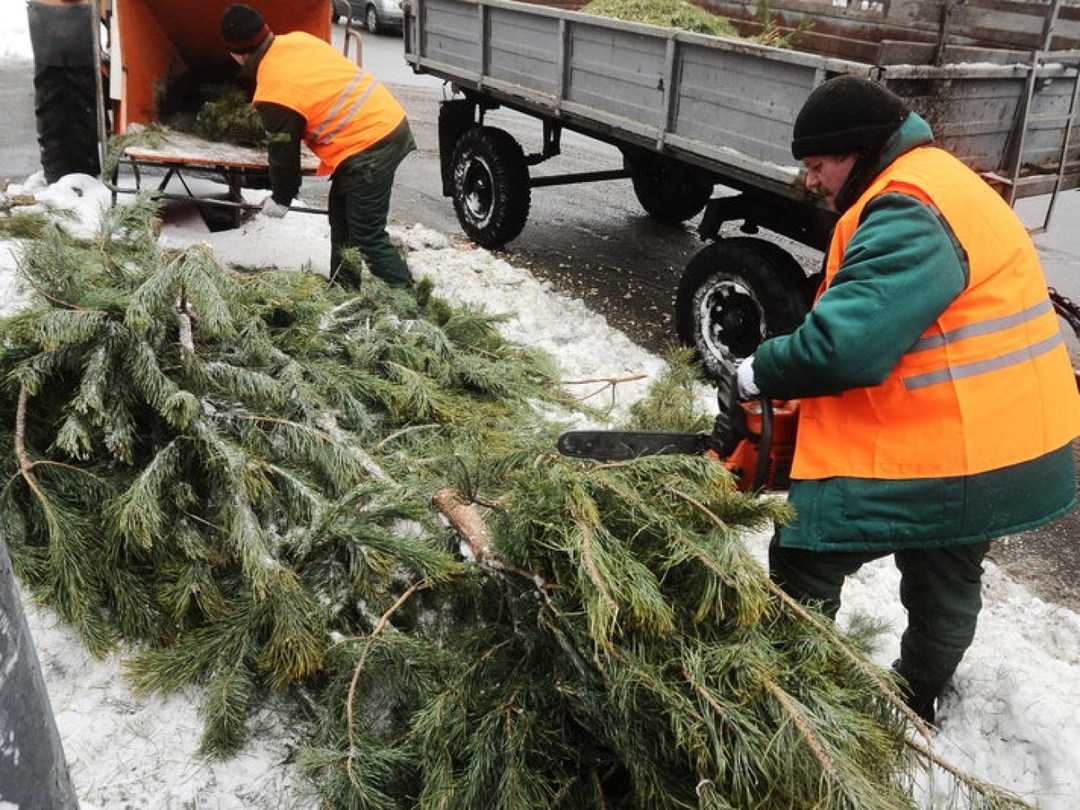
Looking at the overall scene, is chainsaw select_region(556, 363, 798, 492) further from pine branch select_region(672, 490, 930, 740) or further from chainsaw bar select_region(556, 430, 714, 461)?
pine branch select_region(672, 490, 930, 740)

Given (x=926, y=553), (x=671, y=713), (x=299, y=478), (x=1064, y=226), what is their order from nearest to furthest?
(x=671, y=713) < (x=926, y=553) < (x=299, y=478) < (x=1064, y=226)

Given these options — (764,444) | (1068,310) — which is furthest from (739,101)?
(764,444)

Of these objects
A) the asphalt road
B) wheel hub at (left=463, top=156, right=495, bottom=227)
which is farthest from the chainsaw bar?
wheel hub at (left=463, top=156, right=495, bottom=227)

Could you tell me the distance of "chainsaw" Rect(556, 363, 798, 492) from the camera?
8.09ft

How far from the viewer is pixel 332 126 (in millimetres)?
5086

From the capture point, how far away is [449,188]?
731 cm

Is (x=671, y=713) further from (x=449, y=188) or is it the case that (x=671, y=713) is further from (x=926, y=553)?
(x=449, y=188)

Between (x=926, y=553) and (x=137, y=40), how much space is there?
5.84 meters

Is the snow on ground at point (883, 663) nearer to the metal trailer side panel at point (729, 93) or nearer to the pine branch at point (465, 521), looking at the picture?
the pine branch at point (465, 521)

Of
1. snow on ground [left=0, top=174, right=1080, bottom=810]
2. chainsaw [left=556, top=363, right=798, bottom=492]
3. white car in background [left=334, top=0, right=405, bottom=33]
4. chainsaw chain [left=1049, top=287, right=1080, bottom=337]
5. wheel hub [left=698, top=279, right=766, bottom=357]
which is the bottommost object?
snow on ground [left=0, top=174, right=1080, bottom=810]

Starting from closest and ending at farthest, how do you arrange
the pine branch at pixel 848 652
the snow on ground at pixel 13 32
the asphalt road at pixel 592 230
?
the pine branch at pixel 848 652, the asphalt road at pixel 592 230, the snow on ground at pixel 13 32

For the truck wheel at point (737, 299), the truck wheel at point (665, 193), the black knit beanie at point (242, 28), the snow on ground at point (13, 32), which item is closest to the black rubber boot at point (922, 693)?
the truck wheel at point (737, 299)

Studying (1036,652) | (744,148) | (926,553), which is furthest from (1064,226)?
(926,553)

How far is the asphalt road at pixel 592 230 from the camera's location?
661cm
